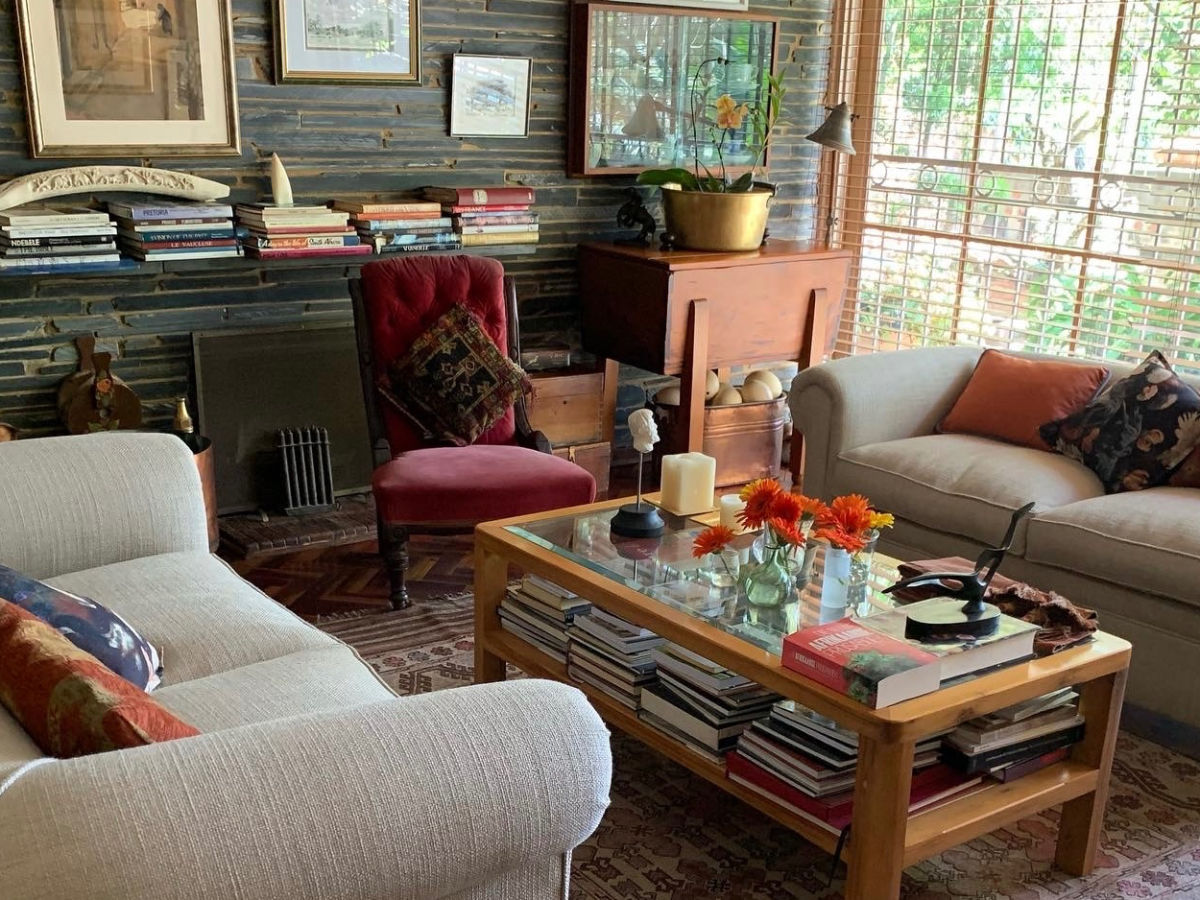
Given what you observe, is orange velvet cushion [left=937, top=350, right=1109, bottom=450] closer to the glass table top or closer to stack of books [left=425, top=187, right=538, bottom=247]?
the glass table top

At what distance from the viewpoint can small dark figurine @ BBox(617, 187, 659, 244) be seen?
4352 mm

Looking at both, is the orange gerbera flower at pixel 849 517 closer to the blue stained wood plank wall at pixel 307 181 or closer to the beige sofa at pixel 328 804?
the beige sofa at pixel 328 804

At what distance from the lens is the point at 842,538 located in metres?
2.19

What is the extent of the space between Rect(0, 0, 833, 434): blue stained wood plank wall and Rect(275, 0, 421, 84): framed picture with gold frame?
45mm

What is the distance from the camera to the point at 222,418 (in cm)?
388

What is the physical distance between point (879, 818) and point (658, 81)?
3.19m

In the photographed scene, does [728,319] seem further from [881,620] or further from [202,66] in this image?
[881,620]

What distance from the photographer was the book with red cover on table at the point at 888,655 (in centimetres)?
189

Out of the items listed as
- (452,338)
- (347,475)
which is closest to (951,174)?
(452,338)

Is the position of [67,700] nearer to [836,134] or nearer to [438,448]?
[438,448]

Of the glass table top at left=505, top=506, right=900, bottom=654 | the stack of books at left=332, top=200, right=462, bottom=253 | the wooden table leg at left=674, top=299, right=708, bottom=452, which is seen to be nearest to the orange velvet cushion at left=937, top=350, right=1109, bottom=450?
the wooden table leg at left=674, top=299, right=708, bottom=452

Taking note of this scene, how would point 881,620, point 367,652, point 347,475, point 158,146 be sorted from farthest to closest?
point 347,475
point 158,146
point 367,652
point 881,620

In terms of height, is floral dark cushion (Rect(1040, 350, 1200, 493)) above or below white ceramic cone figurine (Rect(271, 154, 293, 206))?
below

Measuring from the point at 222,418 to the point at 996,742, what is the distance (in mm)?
2619
